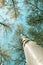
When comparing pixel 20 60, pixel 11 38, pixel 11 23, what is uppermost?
pixel 11 23

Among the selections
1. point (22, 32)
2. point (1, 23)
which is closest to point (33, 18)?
point (22, 32)

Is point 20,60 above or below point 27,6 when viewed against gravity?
below

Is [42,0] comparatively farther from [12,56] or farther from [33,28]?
[12,56]

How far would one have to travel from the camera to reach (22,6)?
1.18 meters

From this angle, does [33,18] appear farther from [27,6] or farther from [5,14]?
[5,14]

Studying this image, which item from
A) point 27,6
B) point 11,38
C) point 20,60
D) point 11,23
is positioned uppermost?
point 27,6

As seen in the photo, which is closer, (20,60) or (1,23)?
(1,23)

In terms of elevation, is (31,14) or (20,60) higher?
(31,14)

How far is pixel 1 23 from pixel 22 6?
25 centimetres

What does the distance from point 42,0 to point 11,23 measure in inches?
11.4

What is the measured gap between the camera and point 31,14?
3.91 ft

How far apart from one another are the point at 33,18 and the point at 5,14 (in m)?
0.21

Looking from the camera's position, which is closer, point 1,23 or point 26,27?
point 1,23

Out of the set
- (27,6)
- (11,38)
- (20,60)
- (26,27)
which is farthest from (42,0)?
(20,60)
